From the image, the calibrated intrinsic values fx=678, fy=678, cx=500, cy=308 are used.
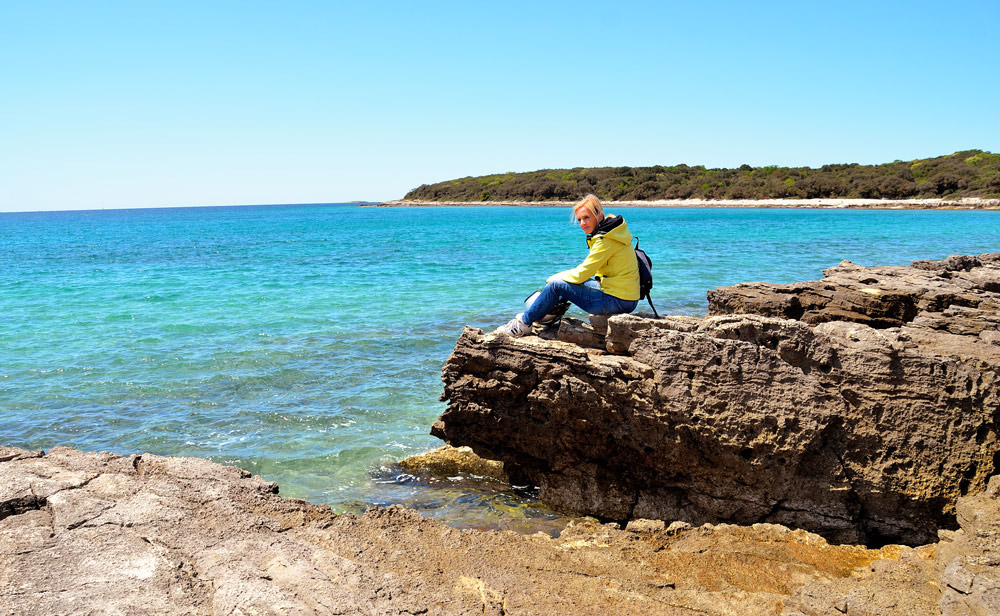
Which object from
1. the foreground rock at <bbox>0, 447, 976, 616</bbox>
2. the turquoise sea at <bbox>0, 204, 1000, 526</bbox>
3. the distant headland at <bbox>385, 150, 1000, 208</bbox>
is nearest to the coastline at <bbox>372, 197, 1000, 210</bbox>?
the distant headland at <bbox>385, 150, 1000, 208</bbox>

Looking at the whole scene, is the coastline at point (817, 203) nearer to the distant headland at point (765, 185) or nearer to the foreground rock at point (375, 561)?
the distant headland at point (765, 185)

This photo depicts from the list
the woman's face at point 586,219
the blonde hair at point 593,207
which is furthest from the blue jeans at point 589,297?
the blonde hair at point 593,207

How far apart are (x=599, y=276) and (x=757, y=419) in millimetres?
1960

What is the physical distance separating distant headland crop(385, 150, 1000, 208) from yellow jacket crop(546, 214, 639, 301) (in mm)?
78795

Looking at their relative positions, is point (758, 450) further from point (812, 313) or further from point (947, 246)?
point (947, 246)

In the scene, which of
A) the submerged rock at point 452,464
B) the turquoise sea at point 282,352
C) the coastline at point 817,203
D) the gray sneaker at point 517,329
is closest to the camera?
the gray sneaker at point 517,329

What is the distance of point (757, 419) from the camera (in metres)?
5.50

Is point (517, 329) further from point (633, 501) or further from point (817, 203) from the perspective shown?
point (817, 203)

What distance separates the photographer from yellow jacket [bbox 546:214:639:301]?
626cm

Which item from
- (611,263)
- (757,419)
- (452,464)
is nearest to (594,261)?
(611,263)

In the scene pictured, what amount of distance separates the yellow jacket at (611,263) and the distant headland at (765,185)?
7879cm

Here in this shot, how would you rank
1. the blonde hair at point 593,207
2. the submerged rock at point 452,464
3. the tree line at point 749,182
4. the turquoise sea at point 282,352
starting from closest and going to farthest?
the blonde hair at point 593,207 → the submerged rock at point 452,464 → the turquoise sea at point 282,352 → the tree line at point 749,182

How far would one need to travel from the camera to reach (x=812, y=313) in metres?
9.35

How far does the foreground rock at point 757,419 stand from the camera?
211 inches
